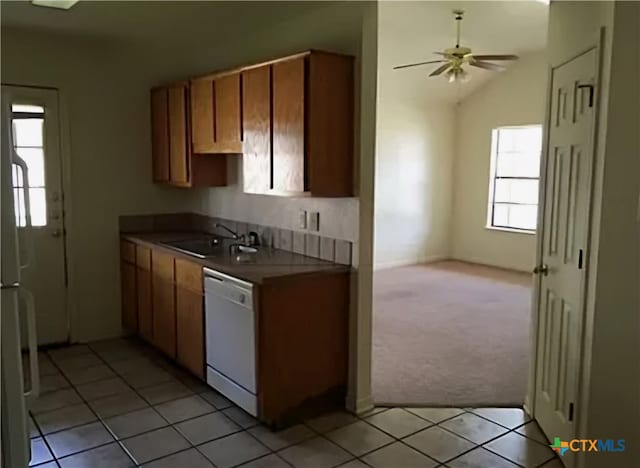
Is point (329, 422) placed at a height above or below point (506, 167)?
below

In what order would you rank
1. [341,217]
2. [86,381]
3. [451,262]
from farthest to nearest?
[451,262] < [86,381] < [341,217]

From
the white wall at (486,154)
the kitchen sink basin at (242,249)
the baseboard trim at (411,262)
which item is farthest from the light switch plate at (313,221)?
the white wall at (486,154)

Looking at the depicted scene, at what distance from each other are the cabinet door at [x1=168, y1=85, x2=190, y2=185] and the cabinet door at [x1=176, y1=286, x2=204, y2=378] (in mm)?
1020

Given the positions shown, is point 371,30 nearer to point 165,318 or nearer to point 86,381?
point 165,318

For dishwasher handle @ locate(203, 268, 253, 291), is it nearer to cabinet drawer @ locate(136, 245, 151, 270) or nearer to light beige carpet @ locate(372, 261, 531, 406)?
cabinet drawer @ locate(136, 245, 151, 270)

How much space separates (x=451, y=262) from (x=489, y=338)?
370cm

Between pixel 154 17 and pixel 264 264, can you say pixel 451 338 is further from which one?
pixel 154 17

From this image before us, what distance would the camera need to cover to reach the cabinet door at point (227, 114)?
358 cm

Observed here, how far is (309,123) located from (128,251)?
2.25 meters

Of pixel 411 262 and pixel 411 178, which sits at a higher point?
pixel 411 178

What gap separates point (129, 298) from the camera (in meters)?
4.57

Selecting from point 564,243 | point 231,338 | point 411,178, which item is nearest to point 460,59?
point 411,178

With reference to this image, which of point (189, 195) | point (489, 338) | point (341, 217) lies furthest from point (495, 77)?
point (341, 217)

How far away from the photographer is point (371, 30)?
121 inches
